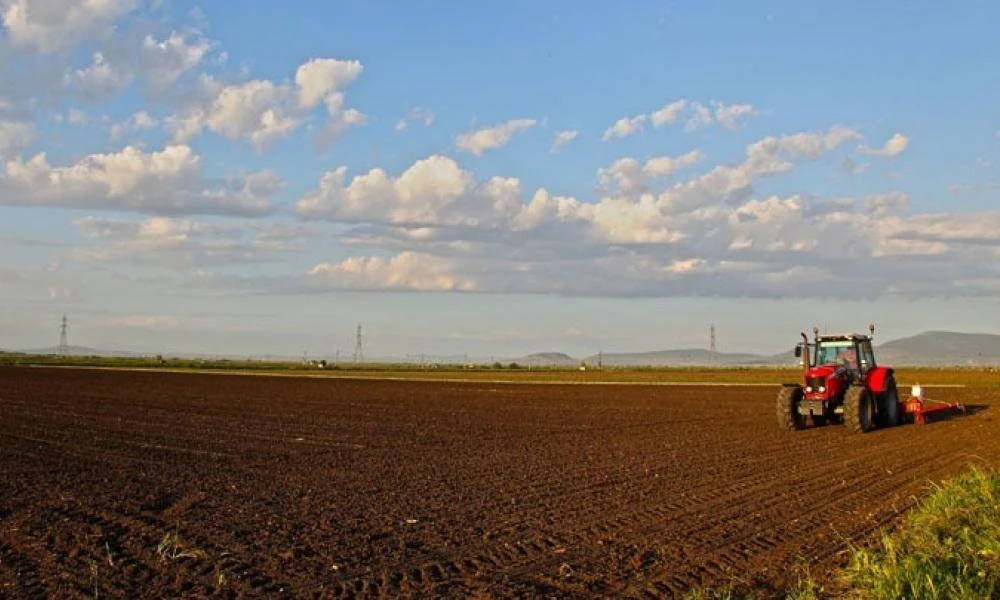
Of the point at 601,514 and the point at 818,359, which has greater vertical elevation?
the point at 818,359

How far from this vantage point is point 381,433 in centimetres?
2255

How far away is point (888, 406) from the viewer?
24.2 meters

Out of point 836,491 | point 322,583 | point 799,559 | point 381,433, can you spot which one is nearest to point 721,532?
point 799,559

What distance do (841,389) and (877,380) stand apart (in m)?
0.88

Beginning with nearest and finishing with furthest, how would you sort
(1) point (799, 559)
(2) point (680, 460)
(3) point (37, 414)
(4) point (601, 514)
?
(1) point (799, 559) < (4) point (601, 514) < (2) point (680, 460) < (3) point (37, 414)

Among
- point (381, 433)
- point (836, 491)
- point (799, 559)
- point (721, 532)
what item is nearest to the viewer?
point (799, 559)

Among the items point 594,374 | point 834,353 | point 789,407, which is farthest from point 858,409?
point 594,374

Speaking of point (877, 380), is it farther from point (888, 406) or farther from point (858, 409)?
point (858, 409)

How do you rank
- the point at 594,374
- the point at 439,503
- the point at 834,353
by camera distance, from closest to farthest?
the point at 439,503 < the point at 834,353 < the point at 594,374

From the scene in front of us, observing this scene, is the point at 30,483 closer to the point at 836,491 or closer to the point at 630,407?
the point at 836,491

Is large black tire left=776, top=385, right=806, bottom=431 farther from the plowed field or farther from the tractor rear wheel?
the tractor rear wheel

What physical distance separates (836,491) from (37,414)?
22002 mm

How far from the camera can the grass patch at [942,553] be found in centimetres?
746

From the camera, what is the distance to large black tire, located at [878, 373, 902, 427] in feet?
79.0
